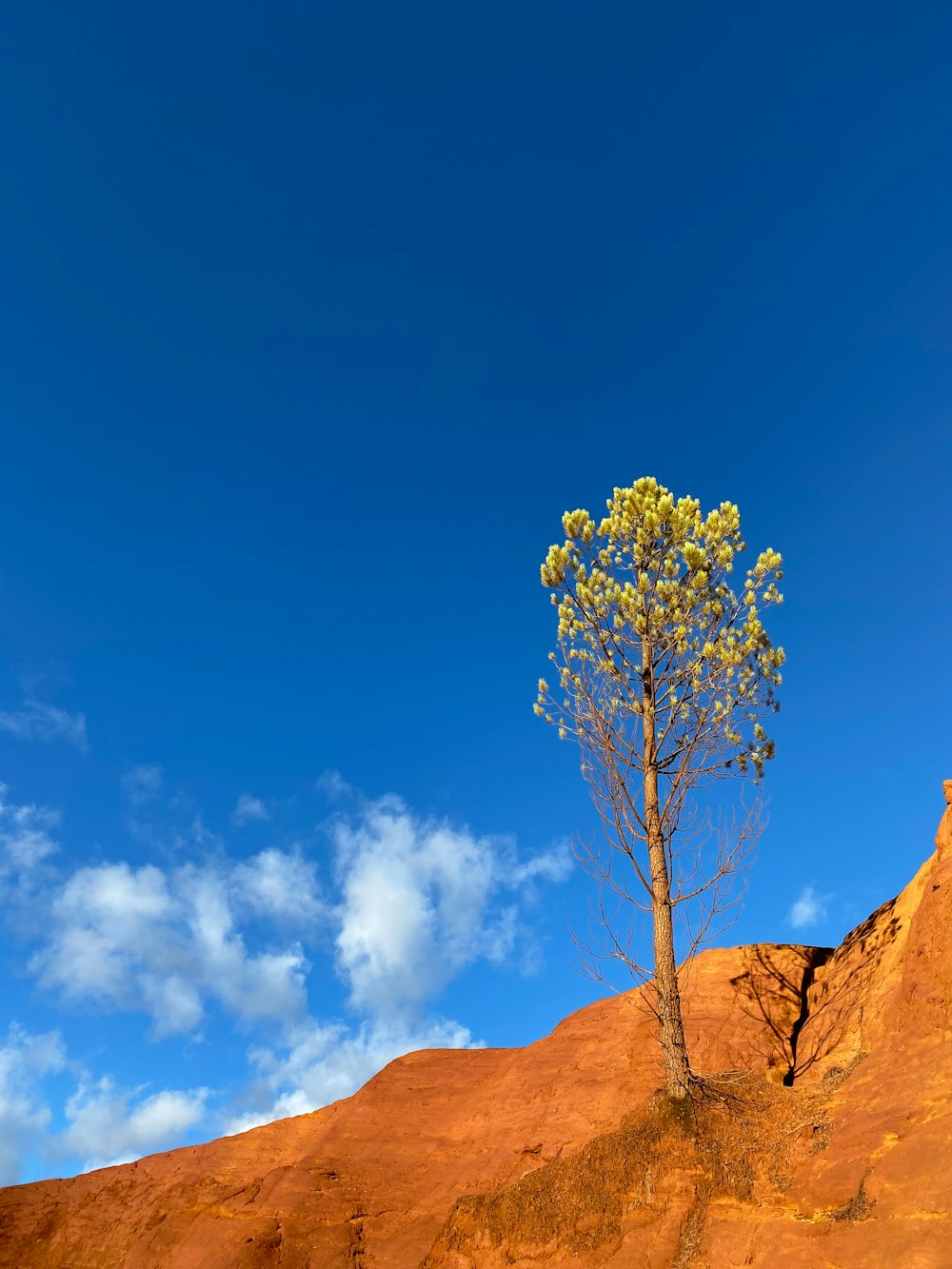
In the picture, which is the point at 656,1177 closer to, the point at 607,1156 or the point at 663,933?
the point at 607,1156

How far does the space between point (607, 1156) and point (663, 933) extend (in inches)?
179

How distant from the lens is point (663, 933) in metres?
17.5

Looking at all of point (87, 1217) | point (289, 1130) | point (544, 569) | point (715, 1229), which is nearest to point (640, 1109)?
point (715, 1229)

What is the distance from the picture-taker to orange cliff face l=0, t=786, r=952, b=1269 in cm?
1187

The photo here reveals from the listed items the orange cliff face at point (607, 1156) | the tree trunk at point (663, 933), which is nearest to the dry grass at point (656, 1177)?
the orange cliff face at point (607, 1156)

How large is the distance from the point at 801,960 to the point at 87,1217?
24.6 metres

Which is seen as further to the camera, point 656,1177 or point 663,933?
point 663,933

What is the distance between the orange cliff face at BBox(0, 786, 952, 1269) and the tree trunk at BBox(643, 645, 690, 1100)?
1364 mm

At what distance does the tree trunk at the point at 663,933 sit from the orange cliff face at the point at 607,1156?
1.36 m

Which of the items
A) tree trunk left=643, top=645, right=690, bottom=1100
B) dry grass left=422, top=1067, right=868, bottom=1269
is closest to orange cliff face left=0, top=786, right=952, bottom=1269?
dry grass left=422, top=1067, right=868, bottom=1269

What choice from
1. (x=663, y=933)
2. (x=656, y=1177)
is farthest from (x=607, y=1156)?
(x=663, y=933)

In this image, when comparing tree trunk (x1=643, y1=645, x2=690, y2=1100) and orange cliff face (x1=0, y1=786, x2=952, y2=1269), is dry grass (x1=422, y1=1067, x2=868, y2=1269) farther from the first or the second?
tree trunk (x1=643, y1=645, x2=690, y2=1100)

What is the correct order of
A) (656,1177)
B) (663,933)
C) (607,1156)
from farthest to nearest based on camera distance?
(663,933) → (607,1156) → (656,1177)

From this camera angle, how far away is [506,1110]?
2269cm
